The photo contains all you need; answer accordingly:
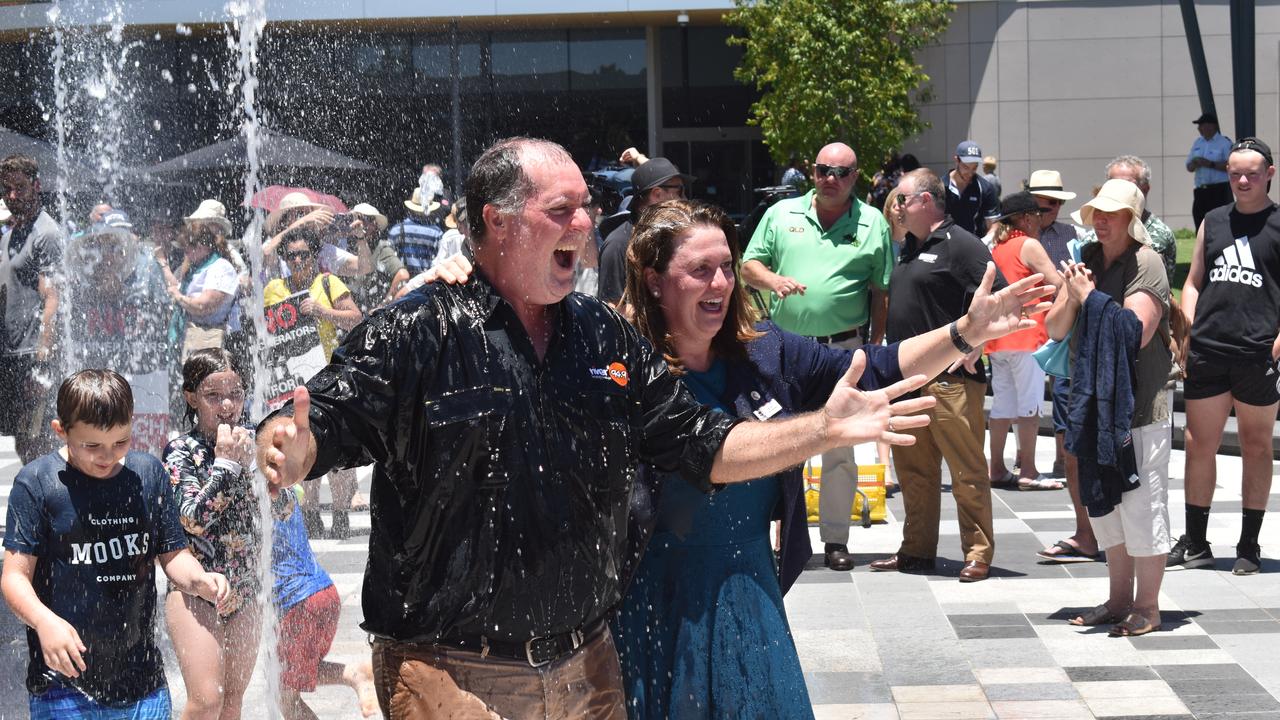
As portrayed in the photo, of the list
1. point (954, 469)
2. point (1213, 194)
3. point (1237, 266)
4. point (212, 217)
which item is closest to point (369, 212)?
point (212, 217)

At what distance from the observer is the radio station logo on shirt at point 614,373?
2.98 meters

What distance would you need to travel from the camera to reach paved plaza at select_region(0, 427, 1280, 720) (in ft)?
18.0

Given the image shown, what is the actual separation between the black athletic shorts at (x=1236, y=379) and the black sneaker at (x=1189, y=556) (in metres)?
0.81

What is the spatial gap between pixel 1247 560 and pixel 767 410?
4.88 meters

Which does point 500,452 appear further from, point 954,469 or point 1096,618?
point 954,469

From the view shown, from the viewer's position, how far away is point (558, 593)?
2.83 m

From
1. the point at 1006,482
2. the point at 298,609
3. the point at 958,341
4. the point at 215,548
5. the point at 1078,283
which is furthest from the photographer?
the point at 1006,482

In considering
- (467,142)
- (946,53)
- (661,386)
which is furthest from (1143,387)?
(467,142)

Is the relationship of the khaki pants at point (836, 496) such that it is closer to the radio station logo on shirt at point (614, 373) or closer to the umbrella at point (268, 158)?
the radio station logo on shirt at point (614, 373)

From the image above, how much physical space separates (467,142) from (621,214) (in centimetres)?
2289

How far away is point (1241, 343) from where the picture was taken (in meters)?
7.24

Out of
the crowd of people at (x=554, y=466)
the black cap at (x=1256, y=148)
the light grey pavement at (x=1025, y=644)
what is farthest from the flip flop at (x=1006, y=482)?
the black cap at (x=1256, y=148)

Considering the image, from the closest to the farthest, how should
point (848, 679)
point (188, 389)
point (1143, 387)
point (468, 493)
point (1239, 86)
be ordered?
point (468, 493) → point (188, 389) → point (848, 679) → point (1143, 387) → point (1239, 86)

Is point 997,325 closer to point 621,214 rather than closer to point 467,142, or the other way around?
point 621,214
